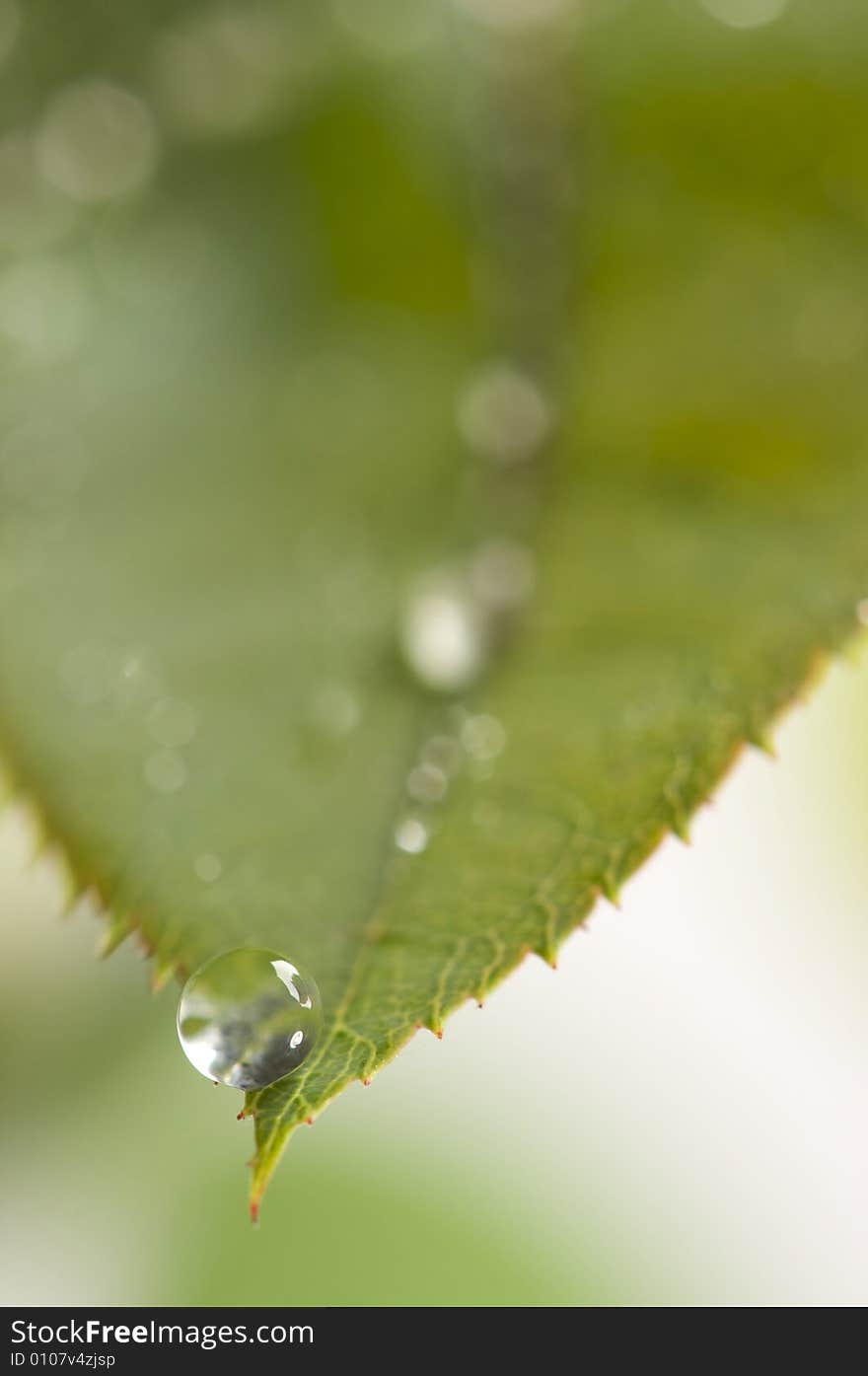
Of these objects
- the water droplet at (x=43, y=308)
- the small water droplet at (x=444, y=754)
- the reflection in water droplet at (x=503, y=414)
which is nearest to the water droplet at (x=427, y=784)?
the small water droplet at (x=444, y=754)

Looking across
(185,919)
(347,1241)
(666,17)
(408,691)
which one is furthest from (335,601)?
(347,1241)

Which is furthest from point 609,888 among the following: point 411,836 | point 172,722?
point 172,722

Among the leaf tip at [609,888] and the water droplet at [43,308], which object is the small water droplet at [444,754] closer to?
the leaf tip at [609,888]

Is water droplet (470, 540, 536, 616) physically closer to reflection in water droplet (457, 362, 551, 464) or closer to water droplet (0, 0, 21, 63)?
reflection in water droplet (457, 362, 551, 464)

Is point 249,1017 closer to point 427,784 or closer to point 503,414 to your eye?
point 427,784

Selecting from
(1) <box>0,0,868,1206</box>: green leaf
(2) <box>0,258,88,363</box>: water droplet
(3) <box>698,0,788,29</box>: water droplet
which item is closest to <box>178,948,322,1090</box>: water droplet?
(1) <box>0,0,868,1206</box>: green leaf

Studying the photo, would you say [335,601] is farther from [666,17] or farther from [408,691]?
[666,17]
